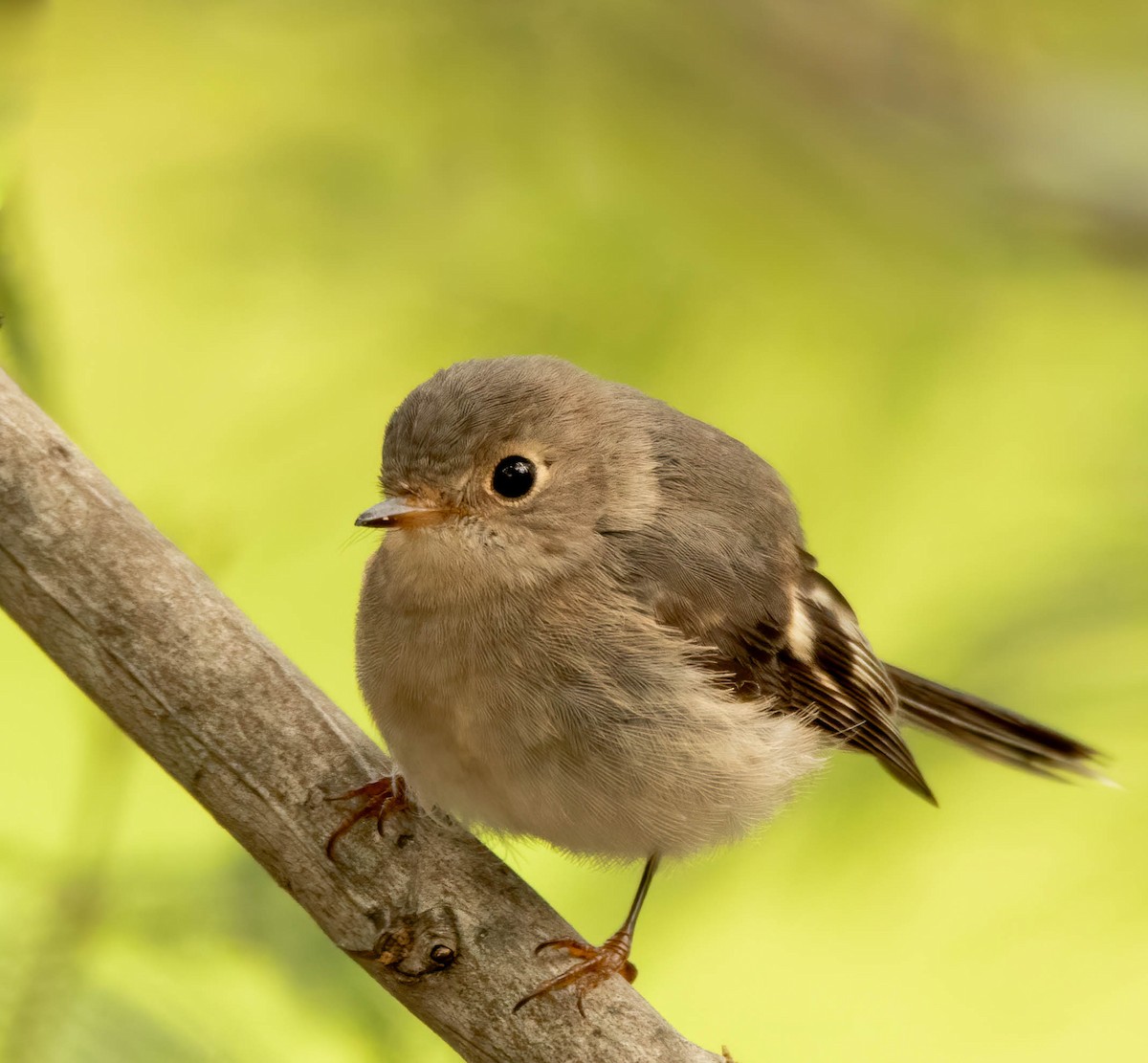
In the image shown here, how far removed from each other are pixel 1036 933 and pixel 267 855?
1.33 metres

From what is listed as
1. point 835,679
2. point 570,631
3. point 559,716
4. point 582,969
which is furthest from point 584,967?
point 835,679

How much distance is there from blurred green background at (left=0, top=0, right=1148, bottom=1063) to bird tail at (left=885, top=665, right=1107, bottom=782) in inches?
2.0

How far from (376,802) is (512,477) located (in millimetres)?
480

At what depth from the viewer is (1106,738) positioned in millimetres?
2443

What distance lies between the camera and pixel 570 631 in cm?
183

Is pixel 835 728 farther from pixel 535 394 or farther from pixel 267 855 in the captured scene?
pixel 267 855

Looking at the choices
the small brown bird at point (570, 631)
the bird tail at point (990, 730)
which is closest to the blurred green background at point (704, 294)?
the bird tail at point (990, 730)

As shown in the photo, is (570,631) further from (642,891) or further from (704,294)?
(704,294)

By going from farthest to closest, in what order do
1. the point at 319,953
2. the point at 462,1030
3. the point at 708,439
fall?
1. the point at 708,439
2. the point at 319,953
3. the point at 462,1030

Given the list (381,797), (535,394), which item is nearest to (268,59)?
(535,394)

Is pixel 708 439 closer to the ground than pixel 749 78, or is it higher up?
closer to the ground

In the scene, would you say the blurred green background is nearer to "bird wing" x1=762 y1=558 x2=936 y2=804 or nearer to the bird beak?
"bird wing" x1=762 y1=558 x2=936 y2=804

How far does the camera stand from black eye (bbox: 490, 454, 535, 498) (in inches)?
72.8

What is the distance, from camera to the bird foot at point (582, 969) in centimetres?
159
